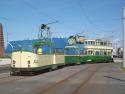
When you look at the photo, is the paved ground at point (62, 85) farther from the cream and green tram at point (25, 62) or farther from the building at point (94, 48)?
the building at point (94, 48)

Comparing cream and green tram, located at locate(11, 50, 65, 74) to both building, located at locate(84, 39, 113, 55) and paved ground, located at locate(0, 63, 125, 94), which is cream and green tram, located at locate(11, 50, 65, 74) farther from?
building, located at locate(84, 39, 113, 55)

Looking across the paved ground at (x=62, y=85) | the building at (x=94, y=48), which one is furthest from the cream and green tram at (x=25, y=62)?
the building at (x=94, y=48)

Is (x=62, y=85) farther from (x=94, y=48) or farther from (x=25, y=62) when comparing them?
(x=94, y=48)

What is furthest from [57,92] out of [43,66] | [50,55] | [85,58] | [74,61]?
[85,58]

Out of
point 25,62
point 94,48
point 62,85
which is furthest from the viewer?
point 94,48

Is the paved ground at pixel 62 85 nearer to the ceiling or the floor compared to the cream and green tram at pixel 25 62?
nearer to the floor

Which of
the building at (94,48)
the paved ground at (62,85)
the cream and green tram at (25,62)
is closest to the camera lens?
the paved ground at (62,85)

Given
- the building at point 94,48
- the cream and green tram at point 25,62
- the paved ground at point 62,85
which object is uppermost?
the building at point 94,48

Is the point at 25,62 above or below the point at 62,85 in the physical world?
above

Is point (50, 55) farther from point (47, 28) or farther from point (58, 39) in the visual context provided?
point (58, 39)

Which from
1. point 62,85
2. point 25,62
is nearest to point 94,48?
point 25,62

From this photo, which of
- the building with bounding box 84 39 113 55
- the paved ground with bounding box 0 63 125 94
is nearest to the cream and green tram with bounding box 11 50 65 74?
the paved ground with bounding box 0 63 125 94

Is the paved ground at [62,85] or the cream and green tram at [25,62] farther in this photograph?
the cream and green tram at [25,62]

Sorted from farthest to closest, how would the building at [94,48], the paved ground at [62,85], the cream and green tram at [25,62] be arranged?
the building at [94,48]
the cream and green tram at [25,62]
the paved ground at [62,85]
